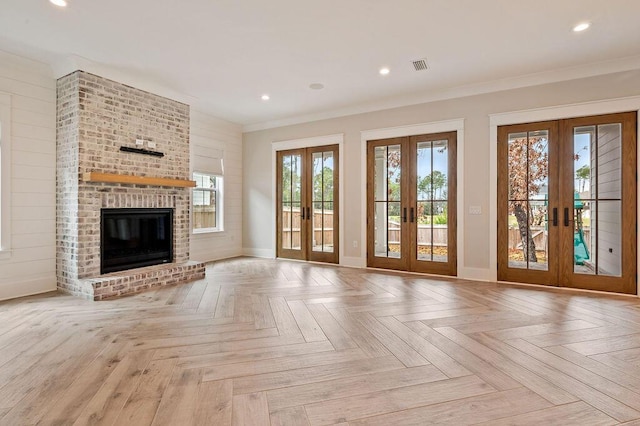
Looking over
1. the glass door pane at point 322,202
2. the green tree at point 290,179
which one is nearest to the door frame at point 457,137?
the glass door pane at point 322,202

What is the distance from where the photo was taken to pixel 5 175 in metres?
3.98

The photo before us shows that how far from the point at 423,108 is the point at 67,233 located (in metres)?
5.51

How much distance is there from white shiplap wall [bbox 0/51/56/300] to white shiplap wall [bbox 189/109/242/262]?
7.50 ft

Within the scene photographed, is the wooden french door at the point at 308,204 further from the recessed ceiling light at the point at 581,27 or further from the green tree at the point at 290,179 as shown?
the recessed ceiling light at the point at 581,27

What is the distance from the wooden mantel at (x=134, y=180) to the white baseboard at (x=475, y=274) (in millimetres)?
4585

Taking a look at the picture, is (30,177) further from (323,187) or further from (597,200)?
(597,200)

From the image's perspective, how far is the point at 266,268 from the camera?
238 inches

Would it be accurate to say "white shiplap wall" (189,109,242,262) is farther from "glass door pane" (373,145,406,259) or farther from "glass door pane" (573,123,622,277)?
"glass door pane" (573,123,622,277)

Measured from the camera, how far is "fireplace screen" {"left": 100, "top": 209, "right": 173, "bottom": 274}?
4.57 meters

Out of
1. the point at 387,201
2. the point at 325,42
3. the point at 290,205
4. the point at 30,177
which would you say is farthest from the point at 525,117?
the point at 30,177

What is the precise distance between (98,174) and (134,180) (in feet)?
1.55

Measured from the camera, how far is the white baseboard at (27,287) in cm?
400

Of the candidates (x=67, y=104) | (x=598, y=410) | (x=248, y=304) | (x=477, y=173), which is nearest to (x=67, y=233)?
(x=67, y=104)

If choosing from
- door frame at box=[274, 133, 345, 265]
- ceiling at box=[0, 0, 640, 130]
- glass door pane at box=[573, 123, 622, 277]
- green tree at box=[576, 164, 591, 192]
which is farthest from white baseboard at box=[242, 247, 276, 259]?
green tree at box=[576, 164, 591, 192]
